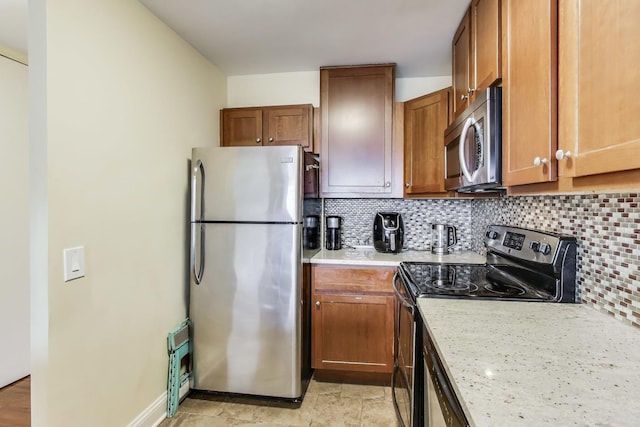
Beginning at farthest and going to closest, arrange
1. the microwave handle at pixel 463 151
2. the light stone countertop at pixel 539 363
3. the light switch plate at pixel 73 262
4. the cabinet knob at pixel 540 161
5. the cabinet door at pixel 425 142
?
1. the cabinet door at pixel 425 142
2. the microwave handle at pixel 463 151
3. the light switch plate at pixel 73 262
4. the cabinet knob at pixel 540 161
5. the light stone countertop at pixel 539 363

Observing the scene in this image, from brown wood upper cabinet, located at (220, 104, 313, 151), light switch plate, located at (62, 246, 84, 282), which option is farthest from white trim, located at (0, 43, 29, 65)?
light switch plate, located at (62, 246, 84, 282)

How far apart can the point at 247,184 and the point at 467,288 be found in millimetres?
1361

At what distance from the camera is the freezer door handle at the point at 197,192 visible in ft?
6.81

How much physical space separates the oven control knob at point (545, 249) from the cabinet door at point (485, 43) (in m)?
0.70

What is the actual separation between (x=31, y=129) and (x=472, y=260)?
97.2 inches

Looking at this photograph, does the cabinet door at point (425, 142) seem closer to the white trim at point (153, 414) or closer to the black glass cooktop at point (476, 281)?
the black glass cooktop at point (476, 281)

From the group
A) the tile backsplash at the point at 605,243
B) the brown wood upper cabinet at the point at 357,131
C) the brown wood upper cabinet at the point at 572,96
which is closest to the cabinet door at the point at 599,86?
the brown wood upper cabinet at the point at 572,96

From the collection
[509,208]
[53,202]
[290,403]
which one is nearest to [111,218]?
[53,202]

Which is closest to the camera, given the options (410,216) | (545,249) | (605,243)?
(605,243)

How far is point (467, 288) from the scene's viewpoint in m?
1.43

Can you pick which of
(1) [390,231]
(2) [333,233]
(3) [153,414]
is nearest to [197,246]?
(3) [153,414]

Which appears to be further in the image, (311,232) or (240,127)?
(240,127)

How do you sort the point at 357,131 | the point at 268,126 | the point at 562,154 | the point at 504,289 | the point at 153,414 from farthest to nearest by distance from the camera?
the point at 268,126, the point at 357,131, the point at 153,414, the point at 504,289, the point at 562,154

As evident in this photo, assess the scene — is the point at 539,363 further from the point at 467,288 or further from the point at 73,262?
the point at 73,262
